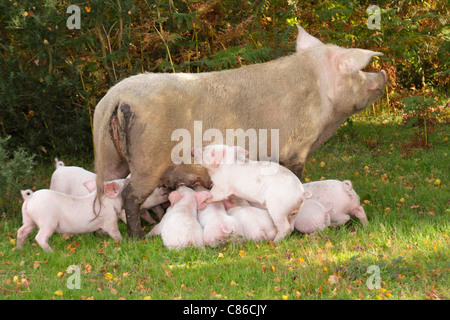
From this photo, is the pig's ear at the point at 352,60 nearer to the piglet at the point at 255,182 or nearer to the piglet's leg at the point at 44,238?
the piglet at the point at 255,182

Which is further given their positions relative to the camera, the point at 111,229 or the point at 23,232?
→ the point at 111,229

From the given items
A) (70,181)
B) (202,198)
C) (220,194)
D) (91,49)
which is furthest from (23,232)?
(91,49)

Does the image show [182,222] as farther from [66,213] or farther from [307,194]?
[307,194]

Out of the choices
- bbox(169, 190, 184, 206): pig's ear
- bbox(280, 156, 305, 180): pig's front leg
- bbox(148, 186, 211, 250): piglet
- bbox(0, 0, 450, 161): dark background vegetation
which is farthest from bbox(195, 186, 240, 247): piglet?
bbox(0, 0, 450, 161): dark background vegetation

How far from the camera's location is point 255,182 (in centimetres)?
566

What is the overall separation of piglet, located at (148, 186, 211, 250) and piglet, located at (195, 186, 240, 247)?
0.07 metres

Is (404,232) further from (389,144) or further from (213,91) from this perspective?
(389,144)

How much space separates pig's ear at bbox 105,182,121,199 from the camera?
590cm

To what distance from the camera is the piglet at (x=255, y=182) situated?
5488 millimetres

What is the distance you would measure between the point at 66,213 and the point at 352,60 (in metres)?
3.21

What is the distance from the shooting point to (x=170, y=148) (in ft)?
19.2

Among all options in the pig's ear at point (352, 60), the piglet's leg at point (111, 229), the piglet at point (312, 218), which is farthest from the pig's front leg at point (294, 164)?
the piglet's leg at point (111, 229)

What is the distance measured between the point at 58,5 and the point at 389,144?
5267 millimetres
